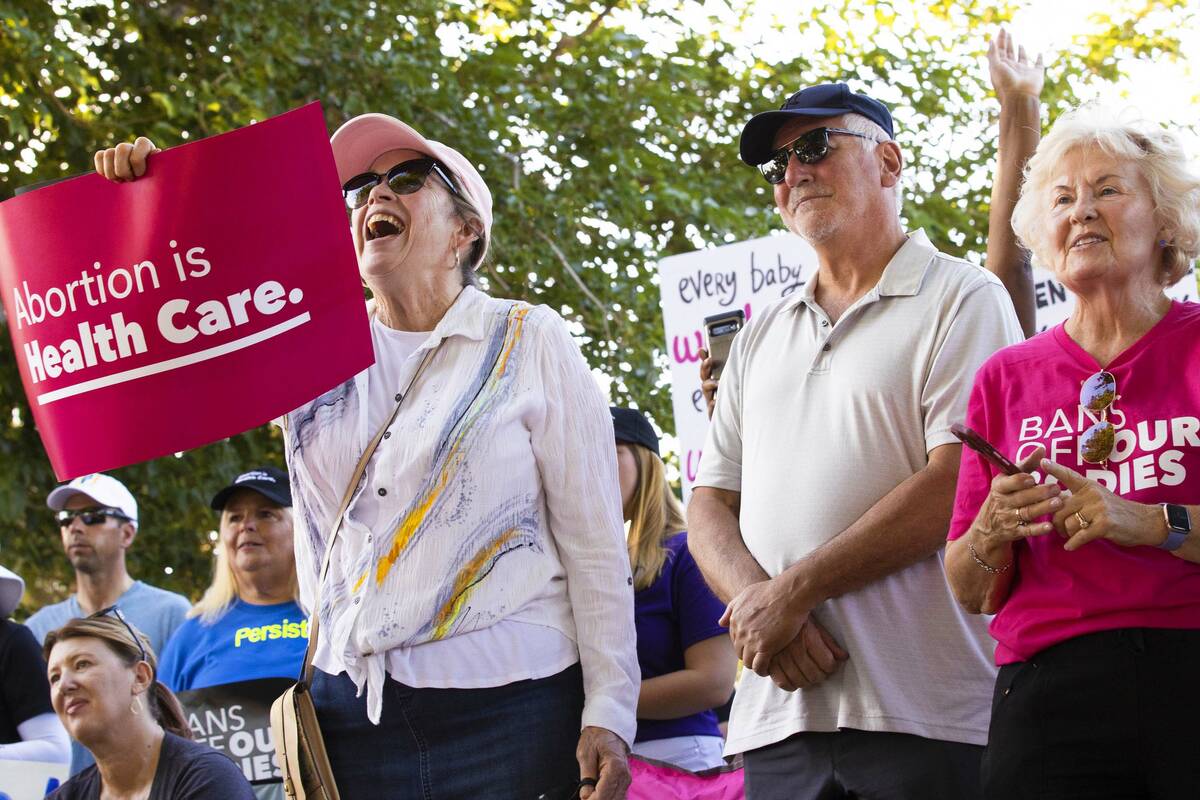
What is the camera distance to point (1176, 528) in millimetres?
2348

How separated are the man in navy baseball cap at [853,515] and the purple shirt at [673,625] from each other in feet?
2.77

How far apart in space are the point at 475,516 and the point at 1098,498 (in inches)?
39.7

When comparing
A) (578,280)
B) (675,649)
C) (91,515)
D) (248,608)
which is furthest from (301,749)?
(578,280)

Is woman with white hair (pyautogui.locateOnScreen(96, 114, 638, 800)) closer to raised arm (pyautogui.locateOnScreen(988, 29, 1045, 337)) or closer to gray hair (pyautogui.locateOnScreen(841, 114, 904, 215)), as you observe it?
gray hair (pyautogui.locateOnScreen(841, 114, 904, 215))

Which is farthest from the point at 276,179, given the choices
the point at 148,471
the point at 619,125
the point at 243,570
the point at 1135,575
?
the point at 619,125

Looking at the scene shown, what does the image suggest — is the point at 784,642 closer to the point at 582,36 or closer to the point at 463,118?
the point at 463,118

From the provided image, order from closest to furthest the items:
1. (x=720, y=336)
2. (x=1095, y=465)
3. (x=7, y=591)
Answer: (x=1095, y=465) → (x=720, y=336) → (x=7, y=591)

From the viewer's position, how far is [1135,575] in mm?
2412

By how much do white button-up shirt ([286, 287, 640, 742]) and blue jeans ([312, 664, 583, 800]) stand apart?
0.03 metres

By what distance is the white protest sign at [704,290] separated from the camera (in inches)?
205

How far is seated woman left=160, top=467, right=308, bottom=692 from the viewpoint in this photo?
519 centimetres

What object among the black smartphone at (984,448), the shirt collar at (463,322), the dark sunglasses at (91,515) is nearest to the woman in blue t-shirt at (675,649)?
the shirt collar at (463,322)

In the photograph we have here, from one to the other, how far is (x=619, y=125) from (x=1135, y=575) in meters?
6.90

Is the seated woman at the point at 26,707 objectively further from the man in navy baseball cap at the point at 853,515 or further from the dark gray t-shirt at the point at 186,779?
the man in navy baseball cap at the point at 853,515
